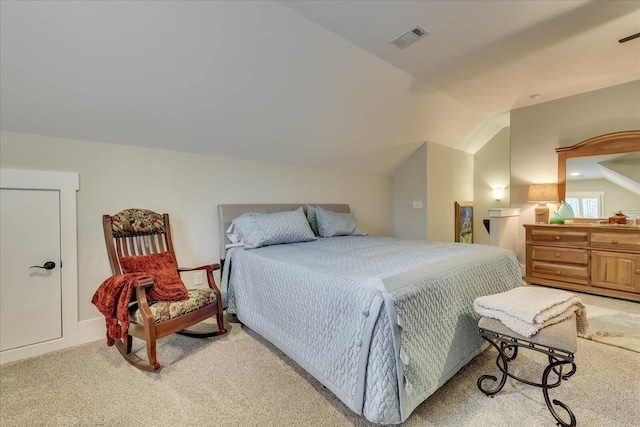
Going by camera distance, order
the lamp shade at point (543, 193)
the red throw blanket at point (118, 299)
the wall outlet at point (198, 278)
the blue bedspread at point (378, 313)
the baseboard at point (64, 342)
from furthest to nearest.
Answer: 1. the lamp shade at point (543, 193)
2. the wall outlet at point (198, 278)
3. the baseboard at point (64, 342)
4. the red throw blanket at point (118, 299)
5. the blue bedspread at point (378, 313)

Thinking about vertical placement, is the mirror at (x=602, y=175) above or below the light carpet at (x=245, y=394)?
above

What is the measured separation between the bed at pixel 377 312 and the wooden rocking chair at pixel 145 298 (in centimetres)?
37

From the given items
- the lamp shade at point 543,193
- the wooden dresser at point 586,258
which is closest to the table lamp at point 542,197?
the lamp shade at point 543,193

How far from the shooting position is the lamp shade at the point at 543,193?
12.5 feet

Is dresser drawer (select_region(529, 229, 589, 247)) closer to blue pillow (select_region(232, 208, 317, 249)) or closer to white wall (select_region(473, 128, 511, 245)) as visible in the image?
white wall (select_region(473, 128, 511, 245))

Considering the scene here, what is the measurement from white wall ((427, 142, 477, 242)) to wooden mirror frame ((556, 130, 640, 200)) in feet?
4.84

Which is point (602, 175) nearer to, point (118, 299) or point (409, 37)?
point (409, 37)

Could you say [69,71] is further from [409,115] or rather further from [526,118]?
[526,118]

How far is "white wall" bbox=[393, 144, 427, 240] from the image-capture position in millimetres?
4445

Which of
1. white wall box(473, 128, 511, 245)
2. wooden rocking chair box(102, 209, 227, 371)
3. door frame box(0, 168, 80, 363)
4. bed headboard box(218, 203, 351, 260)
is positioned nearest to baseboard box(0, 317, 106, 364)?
door frame box(0, 168, 80, 363)

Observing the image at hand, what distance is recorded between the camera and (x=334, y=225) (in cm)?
337

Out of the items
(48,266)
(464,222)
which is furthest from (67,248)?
(464,222)

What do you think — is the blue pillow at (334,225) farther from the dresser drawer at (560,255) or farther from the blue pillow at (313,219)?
the dresser drawer at (560,255)

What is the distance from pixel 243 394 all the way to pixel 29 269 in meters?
1.94
